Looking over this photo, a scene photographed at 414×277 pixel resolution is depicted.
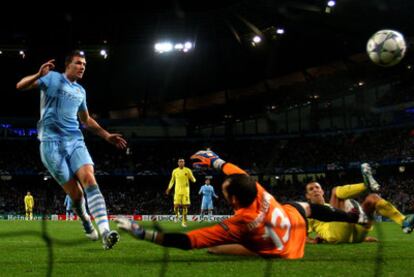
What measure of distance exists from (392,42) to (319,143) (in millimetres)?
33078

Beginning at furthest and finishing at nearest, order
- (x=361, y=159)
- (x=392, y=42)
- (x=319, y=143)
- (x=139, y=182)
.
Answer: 1. (x=139, y=182)
2. (x=319, y=143)
3. (x=361, y=159)
4. (x=392, y=42)

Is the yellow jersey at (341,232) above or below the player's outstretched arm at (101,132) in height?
below

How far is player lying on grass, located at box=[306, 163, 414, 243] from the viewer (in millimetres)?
6828

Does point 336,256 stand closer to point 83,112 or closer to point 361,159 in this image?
point 83,112

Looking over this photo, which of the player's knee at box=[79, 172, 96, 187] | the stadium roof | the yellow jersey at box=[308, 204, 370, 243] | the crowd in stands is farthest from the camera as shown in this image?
the crowd in stands

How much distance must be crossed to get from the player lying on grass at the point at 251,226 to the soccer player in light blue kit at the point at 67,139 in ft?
5.18

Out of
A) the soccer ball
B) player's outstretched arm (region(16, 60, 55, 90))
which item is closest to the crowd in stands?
the soccer ball

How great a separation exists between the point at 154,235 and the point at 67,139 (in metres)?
2.79

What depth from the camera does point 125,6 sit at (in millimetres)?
26672

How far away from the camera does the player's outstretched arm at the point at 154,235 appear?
11.1 ft

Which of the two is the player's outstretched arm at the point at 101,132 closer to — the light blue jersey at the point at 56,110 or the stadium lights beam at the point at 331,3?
the light blue jersey at the point at 56,110

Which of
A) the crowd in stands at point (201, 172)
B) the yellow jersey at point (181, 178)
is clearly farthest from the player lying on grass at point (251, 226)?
the crowd in stands at point (201, 172)

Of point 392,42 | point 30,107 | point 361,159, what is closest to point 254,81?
point 361,159

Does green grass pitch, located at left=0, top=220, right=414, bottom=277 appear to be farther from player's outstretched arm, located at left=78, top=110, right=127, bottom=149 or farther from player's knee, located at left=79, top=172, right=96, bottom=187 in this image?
player's outstretched arm, located at left=78, top=110, right=127, bottom=149
